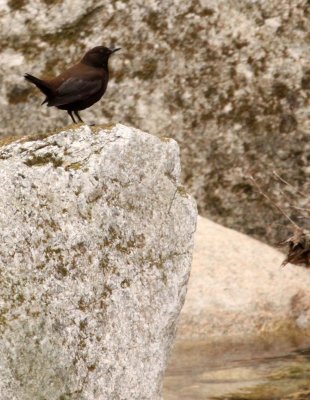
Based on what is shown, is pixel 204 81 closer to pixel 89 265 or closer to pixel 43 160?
pixel 43 160

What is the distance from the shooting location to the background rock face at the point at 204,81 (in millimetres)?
11875

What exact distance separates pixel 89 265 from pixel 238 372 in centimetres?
313

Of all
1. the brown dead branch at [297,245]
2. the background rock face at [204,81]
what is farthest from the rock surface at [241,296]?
the background rock face at [204,81]

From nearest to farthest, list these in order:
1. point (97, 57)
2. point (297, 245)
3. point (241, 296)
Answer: point (97, 57) < point (241, 296) < point (297, 245)

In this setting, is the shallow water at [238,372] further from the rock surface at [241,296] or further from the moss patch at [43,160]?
the moss patch at [43,160]

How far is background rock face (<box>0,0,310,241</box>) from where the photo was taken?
39.0 ft

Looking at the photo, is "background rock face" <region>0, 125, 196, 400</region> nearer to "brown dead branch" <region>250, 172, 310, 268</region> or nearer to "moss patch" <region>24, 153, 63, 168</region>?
"moss patch" <region>24, 153, 63, 168</region>

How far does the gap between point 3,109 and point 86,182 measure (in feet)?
22.0

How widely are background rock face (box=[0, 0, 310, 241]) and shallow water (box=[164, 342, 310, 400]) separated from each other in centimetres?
257

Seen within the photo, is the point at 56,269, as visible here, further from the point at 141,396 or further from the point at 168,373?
the point at 168,373

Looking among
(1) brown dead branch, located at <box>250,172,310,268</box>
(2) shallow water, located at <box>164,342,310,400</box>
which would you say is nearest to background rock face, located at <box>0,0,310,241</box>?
(1) brown dead branch, located at <box>250,172,310,268</box>

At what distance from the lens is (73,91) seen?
837 cm

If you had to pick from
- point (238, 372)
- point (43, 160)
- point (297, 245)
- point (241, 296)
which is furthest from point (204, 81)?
point (43, 160)

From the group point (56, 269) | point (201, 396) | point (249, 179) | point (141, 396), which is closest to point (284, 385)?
point (201, 396)
